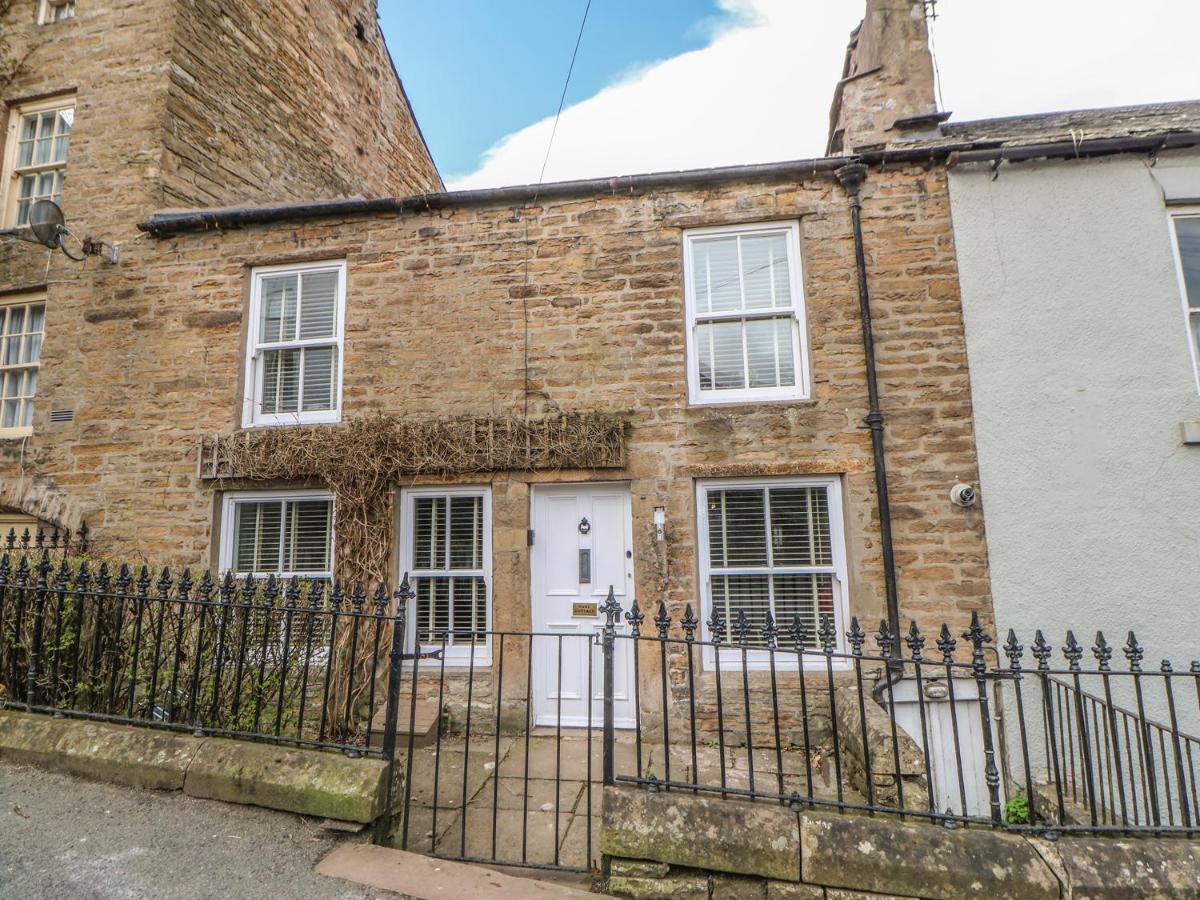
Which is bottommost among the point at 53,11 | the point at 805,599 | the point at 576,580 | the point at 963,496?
the point at 805,599

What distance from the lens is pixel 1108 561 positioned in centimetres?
574

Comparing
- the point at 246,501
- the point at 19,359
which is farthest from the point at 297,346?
the point at 19,359

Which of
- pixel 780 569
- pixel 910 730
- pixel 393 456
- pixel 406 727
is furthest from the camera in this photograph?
pixel 393 456

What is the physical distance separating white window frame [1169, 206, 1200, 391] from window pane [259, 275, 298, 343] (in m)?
9.17

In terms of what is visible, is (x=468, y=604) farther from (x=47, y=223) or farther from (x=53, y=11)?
(x=53, y=11)

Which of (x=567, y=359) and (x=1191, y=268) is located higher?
(x=1191, y=268)

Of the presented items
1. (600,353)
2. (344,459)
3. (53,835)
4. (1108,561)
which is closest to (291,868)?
(53,835)

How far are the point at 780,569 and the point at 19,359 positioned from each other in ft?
31.2

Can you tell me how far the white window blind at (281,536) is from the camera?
6953 mm

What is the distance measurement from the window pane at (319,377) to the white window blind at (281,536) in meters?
1.08

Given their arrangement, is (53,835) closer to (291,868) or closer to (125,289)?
(291,868)

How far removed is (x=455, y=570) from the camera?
670cm

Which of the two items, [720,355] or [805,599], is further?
[720,355]

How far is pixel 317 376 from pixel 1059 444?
7639mm
